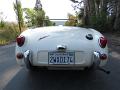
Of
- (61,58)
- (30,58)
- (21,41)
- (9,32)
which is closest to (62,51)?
(61,58)

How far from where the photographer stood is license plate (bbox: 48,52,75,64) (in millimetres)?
6387

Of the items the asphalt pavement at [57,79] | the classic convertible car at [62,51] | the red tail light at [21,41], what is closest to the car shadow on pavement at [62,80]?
the asphalt pavement at [57,79]

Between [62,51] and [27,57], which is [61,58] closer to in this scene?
[62,51]

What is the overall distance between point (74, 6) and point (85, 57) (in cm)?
2939

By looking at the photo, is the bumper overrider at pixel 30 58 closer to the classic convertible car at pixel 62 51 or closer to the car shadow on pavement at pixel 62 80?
the classic convertible car at pixel 62 51

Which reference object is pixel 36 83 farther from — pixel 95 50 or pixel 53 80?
pixel 95 50

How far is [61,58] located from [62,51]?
0.41 feet

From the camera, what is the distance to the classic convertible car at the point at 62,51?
21.0 ft

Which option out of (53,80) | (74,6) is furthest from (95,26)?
(74,6)

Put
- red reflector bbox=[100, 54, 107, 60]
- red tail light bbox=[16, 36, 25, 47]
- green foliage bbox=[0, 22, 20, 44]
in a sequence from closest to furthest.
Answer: red reflector bbox=[100, 54, 107, 60] < red tail light bbox=[16, 36, 25, 47] < green foliage bbox=[0, 22, 20, 44]

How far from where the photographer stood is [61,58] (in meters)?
6.40

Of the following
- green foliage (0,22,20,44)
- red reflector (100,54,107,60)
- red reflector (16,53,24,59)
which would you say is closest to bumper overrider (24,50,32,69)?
red reflector (16,53,24,59)

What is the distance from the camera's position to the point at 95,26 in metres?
19.7

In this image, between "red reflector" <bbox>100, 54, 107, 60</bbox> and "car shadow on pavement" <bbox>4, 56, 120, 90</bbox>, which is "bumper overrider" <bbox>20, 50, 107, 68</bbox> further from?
"car shadow on pavement" <bbox>4, 56, 120, 90</bbox>
